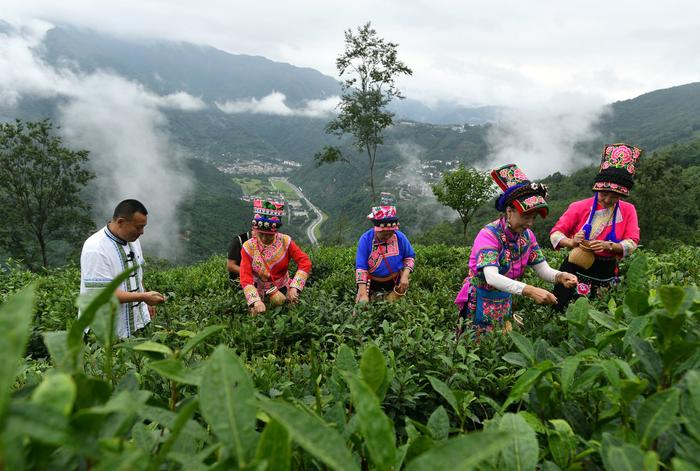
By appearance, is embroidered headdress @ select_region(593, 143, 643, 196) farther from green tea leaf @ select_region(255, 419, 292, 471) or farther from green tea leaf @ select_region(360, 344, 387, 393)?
green tea leaf @ select_region(255, 419, 292, 471)

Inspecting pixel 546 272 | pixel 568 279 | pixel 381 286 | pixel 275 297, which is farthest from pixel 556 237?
pixel 275 297

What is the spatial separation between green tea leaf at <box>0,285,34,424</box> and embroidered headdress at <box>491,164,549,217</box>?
3128 millimetres

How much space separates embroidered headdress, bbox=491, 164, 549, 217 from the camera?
3098 mm

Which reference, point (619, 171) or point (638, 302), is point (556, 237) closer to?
point (619, 171)

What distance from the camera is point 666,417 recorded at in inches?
26.3

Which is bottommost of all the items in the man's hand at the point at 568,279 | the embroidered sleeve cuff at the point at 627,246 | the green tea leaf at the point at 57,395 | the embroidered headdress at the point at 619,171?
the man's hand at the point at 568,279

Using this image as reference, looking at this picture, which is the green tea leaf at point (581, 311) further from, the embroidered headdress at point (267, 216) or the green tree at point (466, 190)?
the green tree at point (466, 190)

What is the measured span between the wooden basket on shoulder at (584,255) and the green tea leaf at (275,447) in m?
4.10

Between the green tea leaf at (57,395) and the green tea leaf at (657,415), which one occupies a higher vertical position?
the green tea leaf at (57,395)

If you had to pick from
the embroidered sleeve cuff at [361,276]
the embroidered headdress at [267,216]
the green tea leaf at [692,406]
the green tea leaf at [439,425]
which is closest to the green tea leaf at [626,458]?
A: the green tea leaf at [692,406]

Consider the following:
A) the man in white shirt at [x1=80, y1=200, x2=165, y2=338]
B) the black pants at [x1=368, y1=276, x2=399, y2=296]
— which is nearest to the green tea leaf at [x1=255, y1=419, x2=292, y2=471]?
the man in white shirt at [x1=80, y1=200, x2=165, y2=338]

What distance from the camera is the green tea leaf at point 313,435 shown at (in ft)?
1.69

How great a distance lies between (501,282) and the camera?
3.12m

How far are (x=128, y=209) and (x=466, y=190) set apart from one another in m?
23.1
